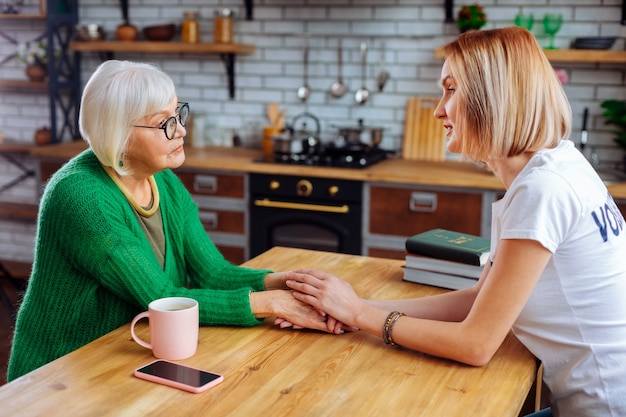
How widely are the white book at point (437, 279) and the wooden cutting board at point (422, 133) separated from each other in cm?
248

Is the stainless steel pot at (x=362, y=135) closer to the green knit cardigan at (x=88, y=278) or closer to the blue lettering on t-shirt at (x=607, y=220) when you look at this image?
the green knit cardigan at (x=88, y=278)

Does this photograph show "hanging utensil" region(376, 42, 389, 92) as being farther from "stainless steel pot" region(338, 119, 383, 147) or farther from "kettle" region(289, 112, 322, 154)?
"kettle" region(289, 112, 322, 154)

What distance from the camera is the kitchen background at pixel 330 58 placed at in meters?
4.43

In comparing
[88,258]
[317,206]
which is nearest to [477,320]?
[88,258]

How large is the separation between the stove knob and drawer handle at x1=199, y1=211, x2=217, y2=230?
1.83 feet

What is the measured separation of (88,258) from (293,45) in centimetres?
325

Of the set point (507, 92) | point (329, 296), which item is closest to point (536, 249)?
point (507, 92)

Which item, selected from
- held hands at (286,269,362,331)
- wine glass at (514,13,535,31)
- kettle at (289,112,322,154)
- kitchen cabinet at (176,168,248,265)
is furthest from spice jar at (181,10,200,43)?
held hands at (286,269,362,331)

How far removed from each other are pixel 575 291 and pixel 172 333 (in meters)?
0.89

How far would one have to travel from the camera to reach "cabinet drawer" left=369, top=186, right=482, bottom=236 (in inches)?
Result: 159

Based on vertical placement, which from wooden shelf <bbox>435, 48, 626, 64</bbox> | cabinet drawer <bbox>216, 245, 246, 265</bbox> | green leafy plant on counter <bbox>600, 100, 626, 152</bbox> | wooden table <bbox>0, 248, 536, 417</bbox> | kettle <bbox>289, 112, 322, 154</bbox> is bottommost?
cabinet drawer <bbox>216, 245, 246, 265</bbox>

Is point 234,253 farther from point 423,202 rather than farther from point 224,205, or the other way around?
point 423,202

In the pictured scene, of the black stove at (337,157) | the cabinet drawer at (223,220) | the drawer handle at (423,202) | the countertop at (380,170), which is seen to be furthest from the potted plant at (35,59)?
the drawer handle at (423,202)

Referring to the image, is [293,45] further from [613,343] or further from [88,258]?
[613,343]
